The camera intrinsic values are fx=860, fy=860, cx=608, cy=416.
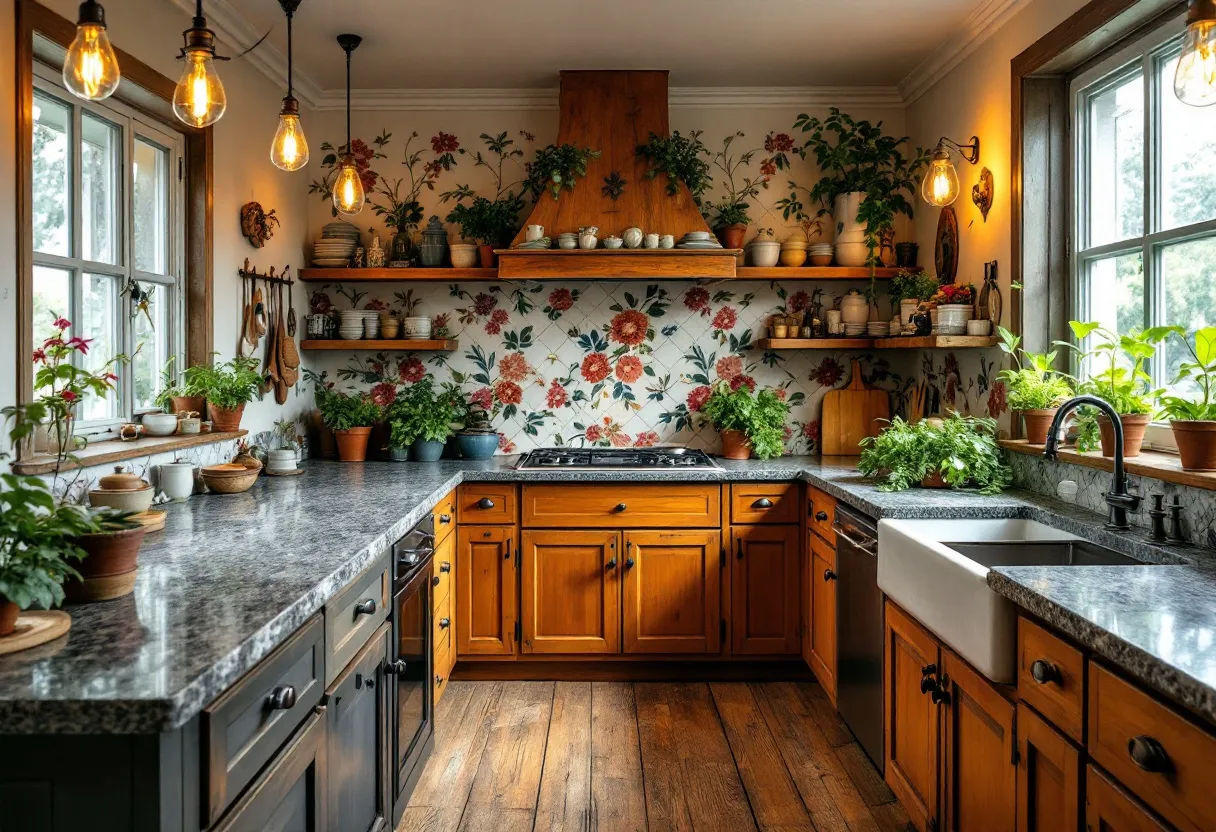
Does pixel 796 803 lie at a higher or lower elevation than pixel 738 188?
lower

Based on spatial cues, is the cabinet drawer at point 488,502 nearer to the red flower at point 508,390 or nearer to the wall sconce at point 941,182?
the red flower at point 508,390

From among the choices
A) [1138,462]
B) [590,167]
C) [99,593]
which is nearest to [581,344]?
[590,167]

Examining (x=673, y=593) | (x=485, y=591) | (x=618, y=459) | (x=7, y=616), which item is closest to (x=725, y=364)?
(x=618, y=459)

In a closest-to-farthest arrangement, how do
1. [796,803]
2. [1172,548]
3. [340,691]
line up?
[340,691]
[1172,548]
[796,803]

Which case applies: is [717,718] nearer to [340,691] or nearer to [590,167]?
[340,691]

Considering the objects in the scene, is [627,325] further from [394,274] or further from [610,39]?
[610,39]

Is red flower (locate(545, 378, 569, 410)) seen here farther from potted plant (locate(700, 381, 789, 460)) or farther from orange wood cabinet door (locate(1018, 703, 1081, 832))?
orange wood cabinet door (locate(1018, 703, 1081, 832))

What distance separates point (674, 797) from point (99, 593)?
1.79 meters

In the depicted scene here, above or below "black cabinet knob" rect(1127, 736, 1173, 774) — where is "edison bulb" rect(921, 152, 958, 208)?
above

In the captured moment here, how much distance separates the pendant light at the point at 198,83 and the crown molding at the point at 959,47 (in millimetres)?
2616

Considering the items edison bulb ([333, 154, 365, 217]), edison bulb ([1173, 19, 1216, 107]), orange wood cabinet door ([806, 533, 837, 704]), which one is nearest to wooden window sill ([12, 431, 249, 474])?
edison bulb ([333, 154, 365, 217])

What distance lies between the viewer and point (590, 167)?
12.8ft

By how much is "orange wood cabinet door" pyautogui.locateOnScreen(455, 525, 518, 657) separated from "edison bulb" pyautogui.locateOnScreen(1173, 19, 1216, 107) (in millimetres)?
2704

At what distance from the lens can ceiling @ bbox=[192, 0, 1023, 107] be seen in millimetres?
3160
